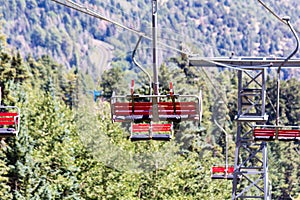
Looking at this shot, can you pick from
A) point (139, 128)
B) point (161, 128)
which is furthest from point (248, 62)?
point (139, 128)

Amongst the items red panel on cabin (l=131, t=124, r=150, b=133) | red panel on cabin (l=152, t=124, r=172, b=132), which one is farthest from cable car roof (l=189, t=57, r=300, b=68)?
red panel on cabin (l=131, t=124, r=150, b=133)

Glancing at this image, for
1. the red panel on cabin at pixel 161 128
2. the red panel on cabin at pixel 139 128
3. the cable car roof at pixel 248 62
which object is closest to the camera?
the red panel on cabin at pixel 161 128

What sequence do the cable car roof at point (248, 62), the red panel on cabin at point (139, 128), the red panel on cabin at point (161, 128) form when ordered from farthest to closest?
1. the cable car roof at point (248, 62)
2. the red panel on cabin at point (139, 128)
3. the red panel on cabin at point (161, 128)

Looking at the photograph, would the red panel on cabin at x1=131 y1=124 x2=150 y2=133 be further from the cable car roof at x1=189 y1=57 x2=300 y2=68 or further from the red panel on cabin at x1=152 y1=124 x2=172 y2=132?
the cable car roof at x1=189 y1=57 x2=300 y2=68

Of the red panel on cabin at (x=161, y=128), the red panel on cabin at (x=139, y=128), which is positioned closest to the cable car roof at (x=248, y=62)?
the red panel on cabin at (x=161, y=128)

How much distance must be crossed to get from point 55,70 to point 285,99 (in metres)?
35.1

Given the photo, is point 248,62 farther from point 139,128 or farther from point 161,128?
point 139,128

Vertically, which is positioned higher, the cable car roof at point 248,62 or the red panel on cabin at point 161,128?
the cable car roof at point 248,62

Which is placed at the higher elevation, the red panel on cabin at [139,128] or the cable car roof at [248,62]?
the cable car roof at [248,62]

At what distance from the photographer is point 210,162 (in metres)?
66.1

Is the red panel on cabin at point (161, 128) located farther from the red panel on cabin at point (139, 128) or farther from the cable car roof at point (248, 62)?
the cable car roof at point (248, 62)

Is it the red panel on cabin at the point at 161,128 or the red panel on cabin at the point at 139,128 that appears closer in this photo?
the red panel on cabin at the point at 161,128

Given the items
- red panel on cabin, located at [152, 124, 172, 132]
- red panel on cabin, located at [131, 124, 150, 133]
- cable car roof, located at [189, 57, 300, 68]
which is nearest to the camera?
red panel on cabin, located at [152, 124, 172, 132]

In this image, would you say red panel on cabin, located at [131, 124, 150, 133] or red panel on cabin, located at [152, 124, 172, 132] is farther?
red panel on cabin, located at [131, 124, 150, 133]
